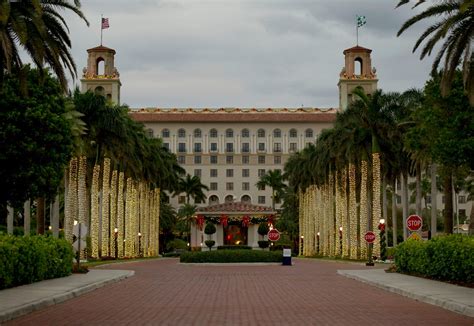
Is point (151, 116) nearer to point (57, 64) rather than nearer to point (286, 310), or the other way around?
point (57, 64)

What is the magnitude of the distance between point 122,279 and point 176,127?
11574cm

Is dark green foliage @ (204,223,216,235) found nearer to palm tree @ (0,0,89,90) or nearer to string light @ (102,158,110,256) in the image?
string light @ (102,158,110,256)

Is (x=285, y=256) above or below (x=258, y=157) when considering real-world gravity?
below

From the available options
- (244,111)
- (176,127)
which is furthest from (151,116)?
(244,111)

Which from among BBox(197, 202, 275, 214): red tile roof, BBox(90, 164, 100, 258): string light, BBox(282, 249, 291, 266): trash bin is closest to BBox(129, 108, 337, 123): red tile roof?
BBox(197, 202, 275, 214): red tile roof

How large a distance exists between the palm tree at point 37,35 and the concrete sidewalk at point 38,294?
6.22 metres

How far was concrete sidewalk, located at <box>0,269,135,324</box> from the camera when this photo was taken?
16.1 meters

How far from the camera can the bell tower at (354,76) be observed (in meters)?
136

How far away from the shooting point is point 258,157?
148 metres

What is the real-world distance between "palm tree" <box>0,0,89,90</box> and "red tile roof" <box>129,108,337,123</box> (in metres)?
117

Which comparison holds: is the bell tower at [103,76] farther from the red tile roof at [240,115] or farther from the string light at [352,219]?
the string light at [352,219]

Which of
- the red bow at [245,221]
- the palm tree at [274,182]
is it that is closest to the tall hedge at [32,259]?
the red bow at [245,221]

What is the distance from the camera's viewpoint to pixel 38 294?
65.9ft

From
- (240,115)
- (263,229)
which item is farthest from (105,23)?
(240,115)
